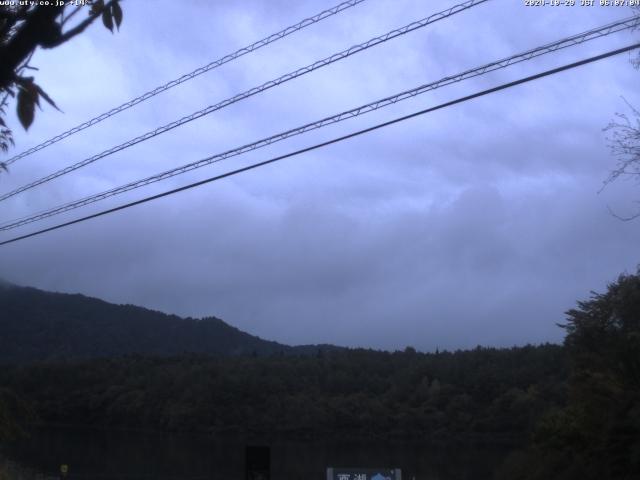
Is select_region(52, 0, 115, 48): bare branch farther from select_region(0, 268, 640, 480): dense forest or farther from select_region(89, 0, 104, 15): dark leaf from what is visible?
select_region(0, 268, 640, 480): dense forest

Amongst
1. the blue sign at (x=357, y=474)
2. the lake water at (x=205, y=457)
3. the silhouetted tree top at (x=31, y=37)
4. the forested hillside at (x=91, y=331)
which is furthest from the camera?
the forested hillside at (x=91, y=331)

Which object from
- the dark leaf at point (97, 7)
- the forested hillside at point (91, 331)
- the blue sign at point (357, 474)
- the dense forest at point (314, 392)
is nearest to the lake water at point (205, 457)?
the dense forest at point (314, 392)

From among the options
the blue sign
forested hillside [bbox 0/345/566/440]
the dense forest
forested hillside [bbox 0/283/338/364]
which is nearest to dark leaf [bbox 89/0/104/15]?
the blue sign

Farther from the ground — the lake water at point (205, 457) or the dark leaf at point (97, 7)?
the dark leaf at point (97, 7)

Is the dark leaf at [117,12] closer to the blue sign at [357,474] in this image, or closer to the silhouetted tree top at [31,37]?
the silhouetted tree top at [31,37]

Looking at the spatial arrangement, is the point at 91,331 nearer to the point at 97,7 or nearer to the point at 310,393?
the point at 310,393

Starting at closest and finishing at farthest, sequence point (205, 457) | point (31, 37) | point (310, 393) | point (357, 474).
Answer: point (31, 37) < point (357, 474) < point (205, 457) < point (310, 393)

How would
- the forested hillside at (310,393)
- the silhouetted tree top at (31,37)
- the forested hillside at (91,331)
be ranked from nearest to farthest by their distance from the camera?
1. the silhouetted tree top at (31,37)
2. the forested hillside at (310,393)
3. the forested hillside at (91,331)

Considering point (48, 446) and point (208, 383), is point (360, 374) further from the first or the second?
point (48, 446)

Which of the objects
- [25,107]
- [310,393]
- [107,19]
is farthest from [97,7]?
[310,393]
